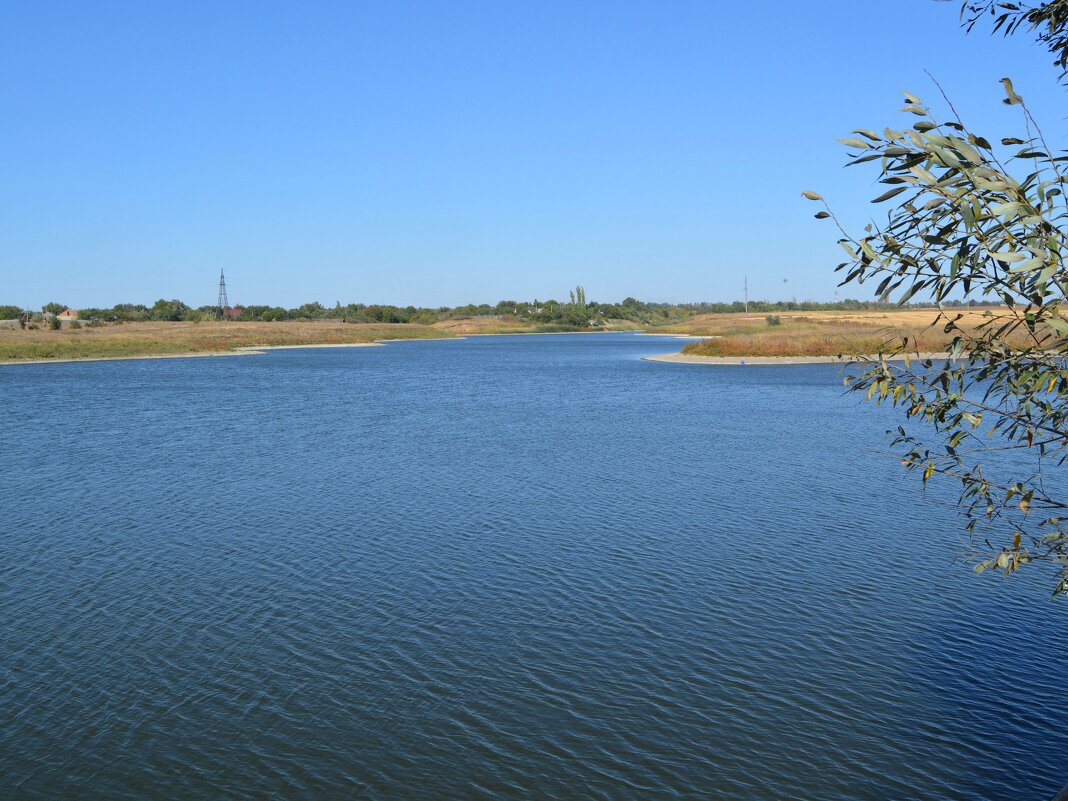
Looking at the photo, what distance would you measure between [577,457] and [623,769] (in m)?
23.1

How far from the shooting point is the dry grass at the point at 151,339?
372ft

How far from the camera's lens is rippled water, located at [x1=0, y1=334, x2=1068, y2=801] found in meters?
11.5

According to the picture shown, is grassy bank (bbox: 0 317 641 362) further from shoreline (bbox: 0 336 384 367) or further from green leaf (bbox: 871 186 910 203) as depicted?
green leaf (bbox: 871 186 910 203)

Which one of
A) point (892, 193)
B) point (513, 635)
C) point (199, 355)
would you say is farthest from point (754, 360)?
point (892, 193)

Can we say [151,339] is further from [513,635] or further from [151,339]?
[513,635]

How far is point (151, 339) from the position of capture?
134m

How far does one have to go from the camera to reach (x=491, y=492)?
1087 inches

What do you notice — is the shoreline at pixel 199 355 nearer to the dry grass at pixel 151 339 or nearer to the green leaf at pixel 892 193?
the dry grass at pixel 151 339

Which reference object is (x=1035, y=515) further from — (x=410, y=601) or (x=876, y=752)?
(x=410, y=601)

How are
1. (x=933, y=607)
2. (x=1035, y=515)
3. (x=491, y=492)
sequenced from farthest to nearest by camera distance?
(x=491, y=492)
(x=1035, y=515)
(x=933, y=607)

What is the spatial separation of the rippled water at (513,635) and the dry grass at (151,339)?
296ft

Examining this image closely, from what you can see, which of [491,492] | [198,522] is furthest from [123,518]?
[491,492]

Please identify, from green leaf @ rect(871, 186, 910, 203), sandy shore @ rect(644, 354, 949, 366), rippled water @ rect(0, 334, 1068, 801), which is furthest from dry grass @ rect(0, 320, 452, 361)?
green leaf @ rect(871, 186, 910, 203)

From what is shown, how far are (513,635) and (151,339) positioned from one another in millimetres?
131867
